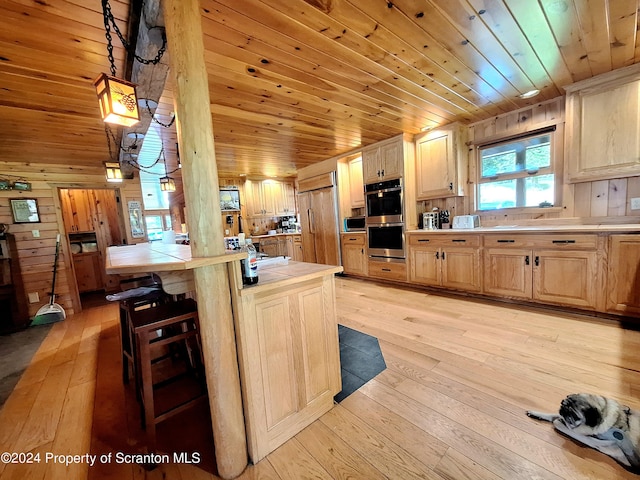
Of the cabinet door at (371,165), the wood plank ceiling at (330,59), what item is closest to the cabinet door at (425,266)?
the cabinet door at (371,165)

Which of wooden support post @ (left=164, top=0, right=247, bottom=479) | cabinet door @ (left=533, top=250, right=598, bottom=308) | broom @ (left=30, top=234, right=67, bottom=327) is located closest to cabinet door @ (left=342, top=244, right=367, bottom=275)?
cabinet door @ (left=533, top=250, right=598, bottom=308)

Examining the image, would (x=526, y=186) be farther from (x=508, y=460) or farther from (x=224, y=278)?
(x=224, y=278)

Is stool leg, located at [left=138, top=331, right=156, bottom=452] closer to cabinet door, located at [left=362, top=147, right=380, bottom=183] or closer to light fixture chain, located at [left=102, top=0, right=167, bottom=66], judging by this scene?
light fixture chain, located at [left=102, top=0, right=167, bottom=66]

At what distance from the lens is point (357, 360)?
207 cm

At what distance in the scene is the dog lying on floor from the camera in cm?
115

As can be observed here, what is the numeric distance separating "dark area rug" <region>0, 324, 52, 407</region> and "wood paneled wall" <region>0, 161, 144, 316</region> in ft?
2.10

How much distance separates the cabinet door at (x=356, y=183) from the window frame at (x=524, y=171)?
1.83m

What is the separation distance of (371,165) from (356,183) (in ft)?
2.05

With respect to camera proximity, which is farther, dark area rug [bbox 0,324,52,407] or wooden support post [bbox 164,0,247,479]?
dark area rug [bbox 0,324,52,407]

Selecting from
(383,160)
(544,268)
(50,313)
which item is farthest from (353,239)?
(50,313)

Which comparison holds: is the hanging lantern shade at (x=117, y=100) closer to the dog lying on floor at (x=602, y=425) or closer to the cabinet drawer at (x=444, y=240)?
Result: the dog lying on floor at (x=602, y=425)

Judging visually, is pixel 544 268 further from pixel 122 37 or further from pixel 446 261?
pixel 122 37

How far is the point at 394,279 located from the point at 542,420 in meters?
2.71

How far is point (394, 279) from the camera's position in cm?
405
